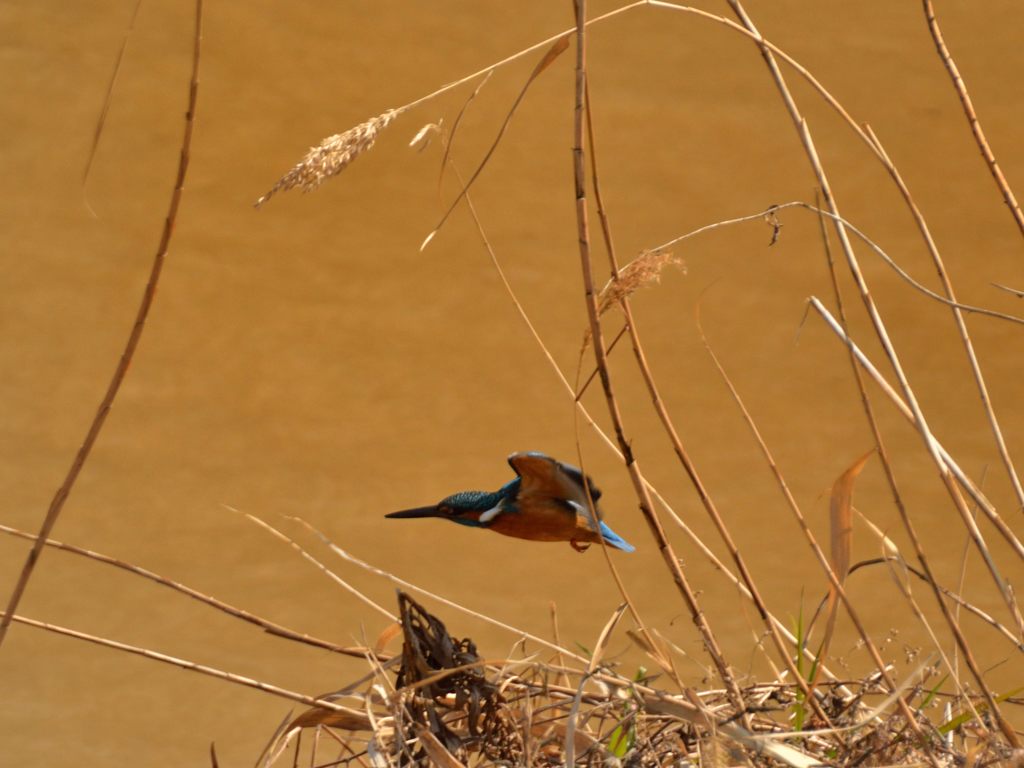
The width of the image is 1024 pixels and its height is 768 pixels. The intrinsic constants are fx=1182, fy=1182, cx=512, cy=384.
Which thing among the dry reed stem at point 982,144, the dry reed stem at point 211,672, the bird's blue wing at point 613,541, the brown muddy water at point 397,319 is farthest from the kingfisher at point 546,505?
the brown muddy water at point 397,319

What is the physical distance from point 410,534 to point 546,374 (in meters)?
0.37

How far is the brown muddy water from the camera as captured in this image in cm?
201

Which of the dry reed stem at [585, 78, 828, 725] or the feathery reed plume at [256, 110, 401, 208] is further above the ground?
the feathery reed plume at [256, 110, 401, 208]

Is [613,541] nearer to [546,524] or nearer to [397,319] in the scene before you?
[546,524]

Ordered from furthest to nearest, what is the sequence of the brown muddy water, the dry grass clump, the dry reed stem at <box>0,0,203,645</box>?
the brown muddy water
the dry grass clump
the dry reed stem at <box>0,0,203,645</box>

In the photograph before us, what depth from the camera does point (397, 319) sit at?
2055 mm

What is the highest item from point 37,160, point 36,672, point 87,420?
point 37,160

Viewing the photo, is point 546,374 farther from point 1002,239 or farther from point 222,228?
point 1002,239

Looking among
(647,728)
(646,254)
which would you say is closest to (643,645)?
(647,728)

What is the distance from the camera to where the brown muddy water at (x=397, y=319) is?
201 centimetres

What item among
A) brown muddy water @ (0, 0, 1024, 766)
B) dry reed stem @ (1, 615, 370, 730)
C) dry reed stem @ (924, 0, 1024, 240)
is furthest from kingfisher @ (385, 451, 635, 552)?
brown muddy water @ (0, 0, 1024, 766)

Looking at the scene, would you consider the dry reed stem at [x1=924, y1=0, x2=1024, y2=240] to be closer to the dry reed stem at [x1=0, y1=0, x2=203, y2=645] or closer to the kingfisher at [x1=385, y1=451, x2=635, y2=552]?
the kingfisher at [x1=385, y1=451, x2=635, y2=552]

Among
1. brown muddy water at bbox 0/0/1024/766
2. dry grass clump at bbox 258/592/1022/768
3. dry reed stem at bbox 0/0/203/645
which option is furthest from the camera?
brown muddy water at bbox 0/0/1024/766

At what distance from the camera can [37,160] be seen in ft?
6.65
